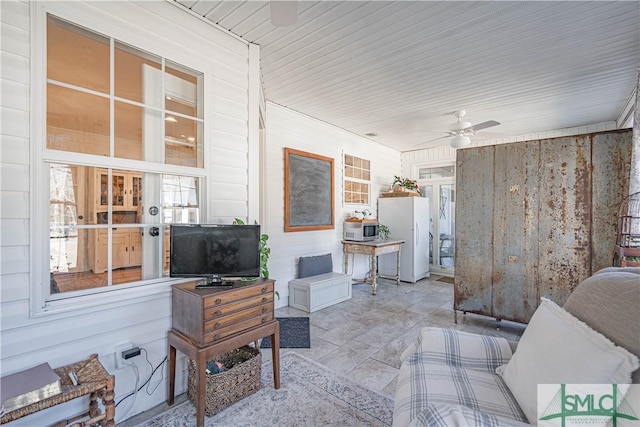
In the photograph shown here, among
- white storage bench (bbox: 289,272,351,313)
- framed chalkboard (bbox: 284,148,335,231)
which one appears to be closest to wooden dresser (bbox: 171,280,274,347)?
white storage bench (bbox: 289,272,351,313)

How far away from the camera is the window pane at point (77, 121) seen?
65.6 inches

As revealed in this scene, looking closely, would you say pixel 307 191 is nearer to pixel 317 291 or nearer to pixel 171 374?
pixel 317 291

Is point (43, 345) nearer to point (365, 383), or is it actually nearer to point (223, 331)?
point (223, 331)

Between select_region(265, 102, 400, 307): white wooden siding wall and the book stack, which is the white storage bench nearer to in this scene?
select_region(265, 102, 400, 307): white wooden siding wall

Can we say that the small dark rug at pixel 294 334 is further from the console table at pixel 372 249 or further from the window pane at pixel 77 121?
the window pane at pixel 77 121

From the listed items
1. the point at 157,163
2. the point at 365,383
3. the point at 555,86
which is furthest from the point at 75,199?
the point at 555,86

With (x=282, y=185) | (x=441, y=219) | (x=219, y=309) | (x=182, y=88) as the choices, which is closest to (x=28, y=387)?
(x=219, y=309)

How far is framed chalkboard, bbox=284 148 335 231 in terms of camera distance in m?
4.23

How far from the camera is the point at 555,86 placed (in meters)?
3.33

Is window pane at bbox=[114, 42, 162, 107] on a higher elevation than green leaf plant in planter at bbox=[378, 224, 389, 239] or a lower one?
higher

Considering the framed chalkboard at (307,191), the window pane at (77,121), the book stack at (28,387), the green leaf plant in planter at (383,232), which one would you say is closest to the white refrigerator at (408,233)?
the green leaf plant in planter at (383,232)

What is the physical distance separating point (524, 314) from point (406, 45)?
290 cm

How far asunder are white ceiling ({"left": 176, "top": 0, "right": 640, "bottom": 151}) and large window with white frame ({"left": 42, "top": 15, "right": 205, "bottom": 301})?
0.66 meters

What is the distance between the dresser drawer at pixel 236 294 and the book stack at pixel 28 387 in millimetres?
729
